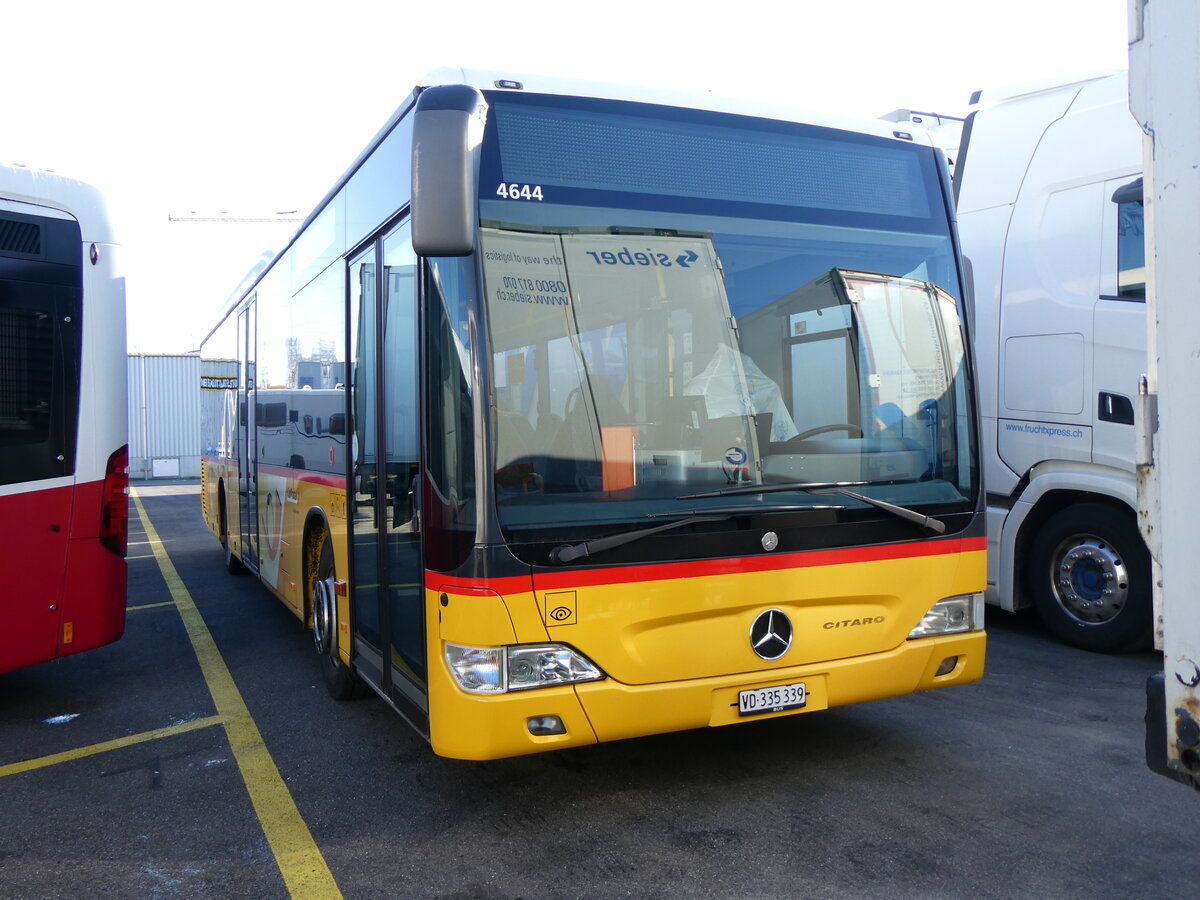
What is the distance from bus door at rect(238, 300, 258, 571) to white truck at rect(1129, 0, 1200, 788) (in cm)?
685

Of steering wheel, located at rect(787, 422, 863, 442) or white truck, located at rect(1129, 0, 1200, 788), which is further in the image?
steering wheel, located at rect(787, 422, 863, 442)

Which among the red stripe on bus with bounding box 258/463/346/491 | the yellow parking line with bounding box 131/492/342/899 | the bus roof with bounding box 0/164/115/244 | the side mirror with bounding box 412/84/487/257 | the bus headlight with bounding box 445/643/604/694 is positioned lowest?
the yellow parking line with bounding box 131/492/342/899

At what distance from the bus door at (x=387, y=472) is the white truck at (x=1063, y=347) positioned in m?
3.56

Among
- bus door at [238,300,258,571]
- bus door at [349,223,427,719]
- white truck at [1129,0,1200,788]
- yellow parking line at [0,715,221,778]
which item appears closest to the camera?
white truck at [1129,0,1200,788]

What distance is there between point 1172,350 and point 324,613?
4634mm

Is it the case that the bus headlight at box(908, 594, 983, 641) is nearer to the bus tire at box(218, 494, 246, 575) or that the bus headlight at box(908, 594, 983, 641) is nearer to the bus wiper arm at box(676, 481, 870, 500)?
the bus wiper arm at box(676, 481, 870, 500)

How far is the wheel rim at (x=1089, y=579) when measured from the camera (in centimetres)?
632

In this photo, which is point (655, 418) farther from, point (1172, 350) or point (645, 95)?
point (1172, 350)

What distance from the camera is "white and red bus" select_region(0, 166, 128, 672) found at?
5121mm

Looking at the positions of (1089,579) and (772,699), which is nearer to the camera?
(772,699)

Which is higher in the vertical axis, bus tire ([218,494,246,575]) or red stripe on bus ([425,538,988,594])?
red stripe on bus ([425,538,988,594])

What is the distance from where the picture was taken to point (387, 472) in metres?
4.38

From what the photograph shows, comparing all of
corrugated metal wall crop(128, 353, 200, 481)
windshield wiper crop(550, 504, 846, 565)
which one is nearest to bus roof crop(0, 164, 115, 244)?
windshield wiper crop(550, 504, 846, 565)

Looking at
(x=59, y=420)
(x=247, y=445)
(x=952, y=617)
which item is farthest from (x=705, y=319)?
(x=247, y=445)
